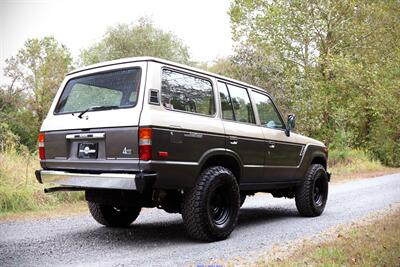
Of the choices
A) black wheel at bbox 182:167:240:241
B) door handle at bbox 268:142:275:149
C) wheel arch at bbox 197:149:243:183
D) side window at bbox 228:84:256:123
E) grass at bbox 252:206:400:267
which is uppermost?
side window at bbox 228:84:256:123

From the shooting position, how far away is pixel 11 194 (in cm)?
760

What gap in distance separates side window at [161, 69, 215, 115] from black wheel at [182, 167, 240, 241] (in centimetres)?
79

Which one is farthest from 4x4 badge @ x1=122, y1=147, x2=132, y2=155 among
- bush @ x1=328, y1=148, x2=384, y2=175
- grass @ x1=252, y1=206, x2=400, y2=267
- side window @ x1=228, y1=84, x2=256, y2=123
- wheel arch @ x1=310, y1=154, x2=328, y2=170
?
bush @ x1=328, y1=148, x2=384, y2=175

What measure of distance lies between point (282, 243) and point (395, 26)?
17615mm

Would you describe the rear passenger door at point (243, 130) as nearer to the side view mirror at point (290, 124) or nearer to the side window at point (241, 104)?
the side window at point (241, 104)

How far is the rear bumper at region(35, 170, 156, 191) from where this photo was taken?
171 inches

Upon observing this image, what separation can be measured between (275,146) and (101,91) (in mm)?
→ 2814

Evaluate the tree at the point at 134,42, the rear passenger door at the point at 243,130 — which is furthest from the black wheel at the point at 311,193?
the tree at the point at 134,42

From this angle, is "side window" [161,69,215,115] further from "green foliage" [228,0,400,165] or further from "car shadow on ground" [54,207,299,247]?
"green foliage" [228,0,400,165]

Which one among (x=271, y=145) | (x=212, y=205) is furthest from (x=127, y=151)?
(x=271, y=145)

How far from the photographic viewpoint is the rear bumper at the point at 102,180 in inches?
171

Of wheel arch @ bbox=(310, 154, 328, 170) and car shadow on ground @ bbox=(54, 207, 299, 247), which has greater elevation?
wheel arch @ bbox=(310, 154, 328, 170)

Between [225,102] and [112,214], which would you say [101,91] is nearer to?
[225,102]

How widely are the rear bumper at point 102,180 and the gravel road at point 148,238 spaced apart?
28.5 inches
